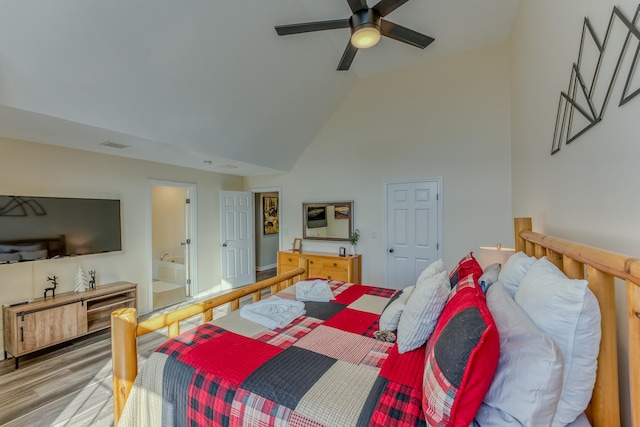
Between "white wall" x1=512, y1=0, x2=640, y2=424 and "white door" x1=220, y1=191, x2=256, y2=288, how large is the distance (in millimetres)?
4610

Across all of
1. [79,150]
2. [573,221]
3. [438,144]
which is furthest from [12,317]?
[438,144]

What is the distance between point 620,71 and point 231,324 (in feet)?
7.35

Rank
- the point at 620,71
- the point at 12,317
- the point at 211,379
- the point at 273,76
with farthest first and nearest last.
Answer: the point at 273,76 < the point at 12,317 < the point at 211,379 < the point at 620,71

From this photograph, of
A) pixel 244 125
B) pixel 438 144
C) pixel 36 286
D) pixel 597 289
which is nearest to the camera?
pixel 597 289

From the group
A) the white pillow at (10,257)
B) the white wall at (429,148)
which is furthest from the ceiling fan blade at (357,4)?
the white pillow at (10,257)

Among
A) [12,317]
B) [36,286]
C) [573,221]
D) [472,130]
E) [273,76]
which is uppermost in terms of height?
[273,76]

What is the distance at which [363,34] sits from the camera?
200cm

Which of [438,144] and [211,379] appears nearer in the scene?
[211,379]

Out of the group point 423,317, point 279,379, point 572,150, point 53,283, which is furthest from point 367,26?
point 53,283

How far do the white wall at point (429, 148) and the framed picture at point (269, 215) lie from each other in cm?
229

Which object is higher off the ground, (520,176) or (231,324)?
(520,176)

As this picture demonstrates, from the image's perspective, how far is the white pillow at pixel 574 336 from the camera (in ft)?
2.72

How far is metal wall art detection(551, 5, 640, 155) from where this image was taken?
931 mm

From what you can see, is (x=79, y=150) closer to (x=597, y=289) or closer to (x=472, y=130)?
(x=597, y=289)
